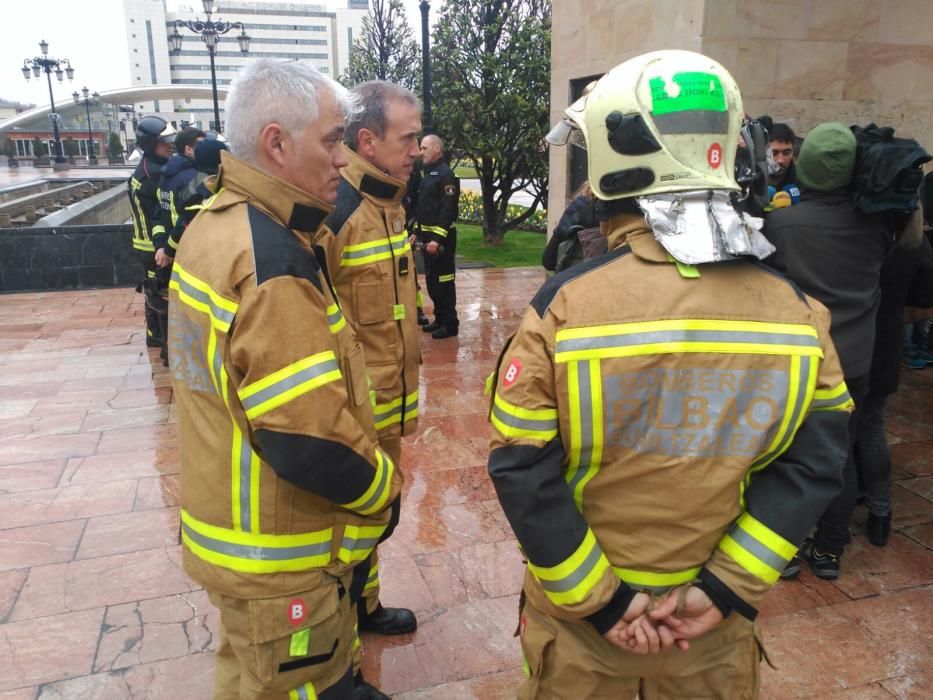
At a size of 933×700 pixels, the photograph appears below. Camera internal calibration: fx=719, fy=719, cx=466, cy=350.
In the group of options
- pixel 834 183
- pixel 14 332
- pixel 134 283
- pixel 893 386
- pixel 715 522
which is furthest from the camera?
pixel 134 283

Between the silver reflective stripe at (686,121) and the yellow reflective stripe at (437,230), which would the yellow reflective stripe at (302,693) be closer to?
the silver reflective stripe at (686,121)

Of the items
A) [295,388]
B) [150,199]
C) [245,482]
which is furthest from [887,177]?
[150,199]

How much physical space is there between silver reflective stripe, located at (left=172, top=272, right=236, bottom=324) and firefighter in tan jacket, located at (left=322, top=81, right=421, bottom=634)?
1.04m

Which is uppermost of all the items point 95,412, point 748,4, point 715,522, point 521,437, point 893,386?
point 748,4

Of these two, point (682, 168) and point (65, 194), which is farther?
point (65, 194)

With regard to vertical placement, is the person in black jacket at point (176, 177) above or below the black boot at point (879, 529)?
above

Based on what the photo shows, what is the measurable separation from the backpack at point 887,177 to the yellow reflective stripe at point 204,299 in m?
2.54

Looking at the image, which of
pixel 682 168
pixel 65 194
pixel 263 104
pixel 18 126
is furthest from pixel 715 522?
pixel 18 126

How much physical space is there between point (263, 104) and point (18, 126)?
8491cm

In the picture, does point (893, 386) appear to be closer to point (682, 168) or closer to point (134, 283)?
point (682, 168)

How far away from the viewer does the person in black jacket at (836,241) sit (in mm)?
2951

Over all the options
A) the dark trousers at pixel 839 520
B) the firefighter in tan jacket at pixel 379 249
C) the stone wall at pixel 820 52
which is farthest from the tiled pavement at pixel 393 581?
the stone wall at pixel 820 52

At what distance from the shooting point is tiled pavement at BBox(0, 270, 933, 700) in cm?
278

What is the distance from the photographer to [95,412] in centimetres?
577
